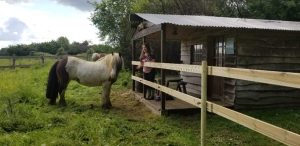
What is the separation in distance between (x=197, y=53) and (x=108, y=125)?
5374mm

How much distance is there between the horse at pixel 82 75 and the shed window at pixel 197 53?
2901mm

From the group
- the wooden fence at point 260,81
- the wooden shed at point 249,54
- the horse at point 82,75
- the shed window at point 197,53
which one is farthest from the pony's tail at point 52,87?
the wooden fence at point 260,81

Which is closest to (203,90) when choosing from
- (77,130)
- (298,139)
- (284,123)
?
(298,139)

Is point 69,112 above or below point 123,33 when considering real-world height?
below

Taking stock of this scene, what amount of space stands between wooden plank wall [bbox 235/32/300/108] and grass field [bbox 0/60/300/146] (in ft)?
1.31

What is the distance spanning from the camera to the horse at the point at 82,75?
8.88m

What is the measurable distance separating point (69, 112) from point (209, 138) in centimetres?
352

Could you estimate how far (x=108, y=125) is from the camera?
255 inches

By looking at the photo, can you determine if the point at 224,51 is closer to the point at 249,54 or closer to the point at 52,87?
the point at 249,54

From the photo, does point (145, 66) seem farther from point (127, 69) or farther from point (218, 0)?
point (218, 0)

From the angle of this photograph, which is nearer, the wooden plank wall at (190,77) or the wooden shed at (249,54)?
the wooden shed at (249,54)

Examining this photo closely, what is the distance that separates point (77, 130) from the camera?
607 cm

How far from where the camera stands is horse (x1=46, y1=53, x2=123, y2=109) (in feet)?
29.1

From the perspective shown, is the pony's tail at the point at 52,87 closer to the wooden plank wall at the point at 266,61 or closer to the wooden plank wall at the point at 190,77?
the wooden plank wall at the point at 190,77
